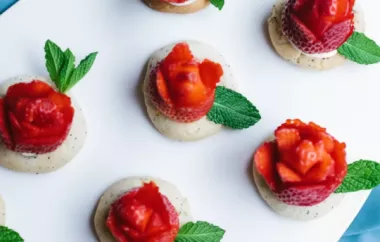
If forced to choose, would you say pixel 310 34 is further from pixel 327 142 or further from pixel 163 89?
pixel 163 89

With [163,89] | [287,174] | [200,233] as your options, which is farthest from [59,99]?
[287,174]

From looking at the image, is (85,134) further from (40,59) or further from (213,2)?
(213,2)

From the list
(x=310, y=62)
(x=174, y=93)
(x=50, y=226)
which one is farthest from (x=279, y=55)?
(x=50, y=226)

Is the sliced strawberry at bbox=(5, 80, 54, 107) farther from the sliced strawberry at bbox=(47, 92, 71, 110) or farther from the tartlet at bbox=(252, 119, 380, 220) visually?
the tartlet at bbox=(252, 119, 380, 220)

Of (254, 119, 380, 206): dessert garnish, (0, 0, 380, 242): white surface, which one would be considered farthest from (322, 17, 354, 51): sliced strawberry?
(254, 119, 380, 206): dessert garnish

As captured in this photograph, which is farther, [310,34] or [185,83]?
[310,34]
